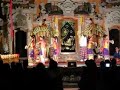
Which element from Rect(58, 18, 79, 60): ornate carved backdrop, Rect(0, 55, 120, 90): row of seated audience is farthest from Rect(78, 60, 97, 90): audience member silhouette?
Rect(58, 18, 79, 60): ornate carved backdrop

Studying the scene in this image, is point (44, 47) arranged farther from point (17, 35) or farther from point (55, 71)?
point (55, 71)

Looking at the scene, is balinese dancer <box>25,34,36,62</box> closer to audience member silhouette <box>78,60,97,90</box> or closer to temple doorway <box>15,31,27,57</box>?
temple doorway <box>15,31,27,57</box>

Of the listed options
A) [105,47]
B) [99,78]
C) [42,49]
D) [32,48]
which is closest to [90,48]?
[105,47]

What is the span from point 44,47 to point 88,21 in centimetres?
344

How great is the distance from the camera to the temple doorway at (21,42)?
79.0ft

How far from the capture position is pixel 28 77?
23.1 feet

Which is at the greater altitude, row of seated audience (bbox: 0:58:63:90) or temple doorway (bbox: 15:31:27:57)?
temple doorway (bbox: 15:31:27:57)

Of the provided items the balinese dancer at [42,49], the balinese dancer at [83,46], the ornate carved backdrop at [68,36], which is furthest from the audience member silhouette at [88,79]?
the ornate carved backdrop at [68,36]

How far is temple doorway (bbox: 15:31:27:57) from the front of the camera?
79.0 ft

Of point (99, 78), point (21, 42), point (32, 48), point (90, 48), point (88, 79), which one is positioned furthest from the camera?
point (21, 42)

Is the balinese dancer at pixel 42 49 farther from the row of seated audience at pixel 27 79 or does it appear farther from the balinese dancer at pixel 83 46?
the row of seated audience at pixel 27 79

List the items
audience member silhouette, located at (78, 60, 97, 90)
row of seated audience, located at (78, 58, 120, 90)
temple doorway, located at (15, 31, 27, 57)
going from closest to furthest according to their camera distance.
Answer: row of seated audience, located at (78, 58, 120, 90), audience member silhouette, located at (78, 60, 97, 90), temple doorway, located at (15, 31, 27, 57)

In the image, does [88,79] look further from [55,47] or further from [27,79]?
[55,47]

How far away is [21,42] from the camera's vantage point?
24.1 m
